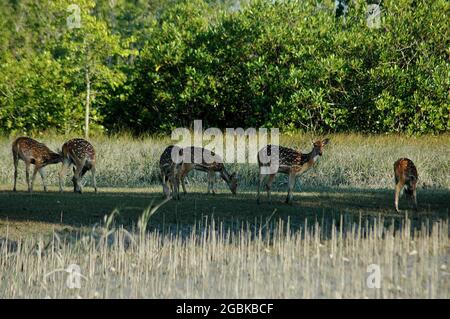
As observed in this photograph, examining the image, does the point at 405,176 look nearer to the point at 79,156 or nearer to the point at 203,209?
the point at 203,209

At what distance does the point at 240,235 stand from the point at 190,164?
517cm

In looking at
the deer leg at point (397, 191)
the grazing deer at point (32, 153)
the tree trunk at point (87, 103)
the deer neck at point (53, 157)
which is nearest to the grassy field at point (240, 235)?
the deer leg at point (397, 191)

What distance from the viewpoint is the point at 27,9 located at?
177 ft

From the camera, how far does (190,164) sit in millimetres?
17516

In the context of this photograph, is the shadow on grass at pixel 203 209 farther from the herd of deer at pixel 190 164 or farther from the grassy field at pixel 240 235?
the herd of deer at pixel 190 164

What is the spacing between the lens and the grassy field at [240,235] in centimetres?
943

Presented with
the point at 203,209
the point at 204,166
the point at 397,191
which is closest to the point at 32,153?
the point at 204,166

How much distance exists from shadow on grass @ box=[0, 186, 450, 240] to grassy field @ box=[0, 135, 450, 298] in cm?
2

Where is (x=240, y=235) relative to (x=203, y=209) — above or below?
below

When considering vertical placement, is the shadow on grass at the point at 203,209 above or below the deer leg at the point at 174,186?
below

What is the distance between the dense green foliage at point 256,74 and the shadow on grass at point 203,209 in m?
9.29

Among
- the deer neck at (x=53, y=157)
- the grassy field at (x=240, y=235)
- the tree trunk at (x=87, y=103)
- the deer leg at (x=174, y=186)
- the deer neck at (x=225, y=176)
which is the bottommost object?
the grassy field at (x=240, y=235)
